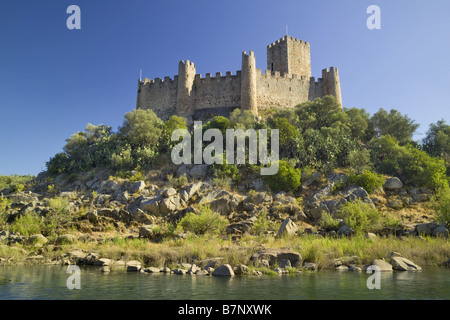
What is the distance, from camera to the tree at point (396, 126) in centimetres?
3416

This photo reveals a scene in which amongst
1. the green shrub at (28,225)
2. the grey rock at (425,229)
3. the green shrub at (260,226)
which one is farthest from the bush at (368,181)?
the green shrub at (28,225)

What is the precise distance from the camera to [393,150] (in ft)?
93.0

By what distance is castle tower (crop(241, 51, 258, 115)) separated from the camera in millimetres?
39281

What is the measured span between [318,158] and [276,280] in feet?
68.7

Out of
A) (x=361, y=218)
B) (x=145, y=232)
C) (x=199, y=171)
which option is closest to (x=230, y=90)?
(x=199, y=171)

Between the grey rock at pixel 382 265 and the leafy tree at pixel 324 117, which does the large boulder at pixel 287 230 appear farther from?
the leafy tree at pixel 324 117

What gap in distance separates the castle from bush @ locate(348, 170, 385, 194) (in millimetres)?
17332

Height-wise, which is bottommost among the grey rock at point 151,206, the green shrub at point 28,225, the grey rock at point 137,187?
the green shrub at point 28,225

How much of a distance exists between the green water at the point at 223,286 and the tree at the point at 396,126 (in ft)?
85.1

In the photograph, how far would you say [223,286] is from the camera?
31.0ft

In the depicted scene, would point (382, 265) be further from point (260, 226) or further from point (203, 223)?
point (203, 223)

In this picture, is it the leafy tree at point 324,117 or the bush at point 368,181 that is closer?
the bush at point 368,181
